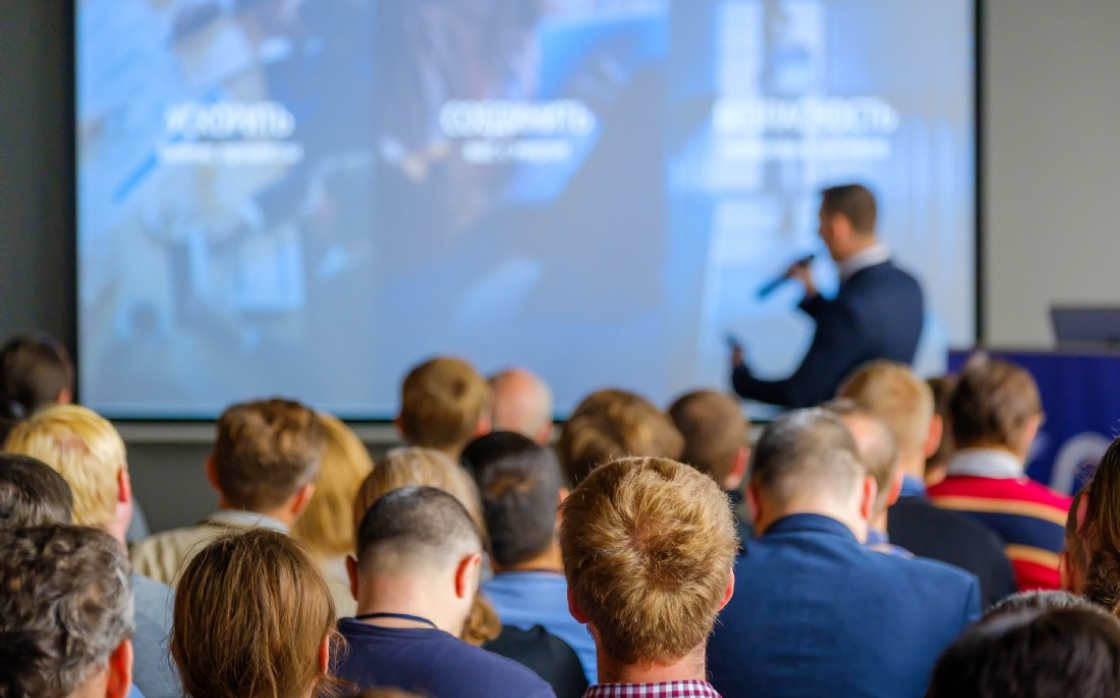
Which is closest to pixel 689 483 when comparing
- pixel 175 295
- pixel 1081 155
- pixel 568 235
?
pixel 568 235

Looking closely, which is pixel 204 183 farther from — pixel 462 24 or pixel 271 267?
pixel 462 24

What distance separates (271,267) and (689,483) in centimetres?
467

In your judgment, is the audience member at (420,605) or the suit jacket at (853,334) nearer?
the audience member at (420,605)

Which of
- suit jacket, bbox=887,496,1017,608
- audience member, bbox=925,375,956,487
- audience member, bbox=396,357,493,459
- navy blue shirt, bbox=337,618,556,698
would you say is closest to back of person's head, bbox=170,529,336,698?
navy blue shirt, bbox=337,618,556,698

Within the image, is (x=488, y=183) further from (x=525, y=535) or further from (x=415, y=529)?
(x=415, y=529)

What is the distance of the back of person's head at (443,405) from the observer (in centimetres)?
354

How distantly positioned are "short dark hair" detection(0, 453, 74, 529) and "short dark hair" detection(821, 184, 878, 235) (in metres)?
3.15

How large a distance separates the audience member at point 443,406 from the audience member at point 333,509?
458 mm

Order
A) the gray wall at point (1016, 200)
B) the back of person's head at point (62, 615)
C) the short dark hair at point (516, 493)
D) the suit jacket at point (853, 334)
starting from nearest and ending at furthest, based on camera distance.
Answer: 1. the back of person's head at point (62, 615)
2. the short dark hair at point (516, 493)
3. the suit jacket at point (853, 334)
4. the gray wall at point (1016, 200)

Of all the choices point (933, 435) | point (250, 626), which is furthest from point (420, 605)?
point (933, 435)

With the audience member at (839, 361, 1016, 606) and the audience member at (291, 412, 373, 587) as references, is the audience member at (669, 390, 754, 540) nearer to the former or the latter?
the audience member at (839, 361, 1016, 606)

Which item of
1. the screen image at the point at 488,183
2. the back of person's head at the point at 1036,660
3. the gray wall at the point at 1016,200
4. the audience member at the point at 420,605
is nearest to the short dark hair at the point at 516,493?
the audience member at the point at 420,605

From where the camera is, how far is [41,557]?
1380 millimetres

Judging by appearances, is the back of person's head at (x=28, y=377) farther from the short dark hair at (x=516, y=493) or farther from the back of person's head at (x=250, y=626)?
the back of person's head at (x=250, y=626)
